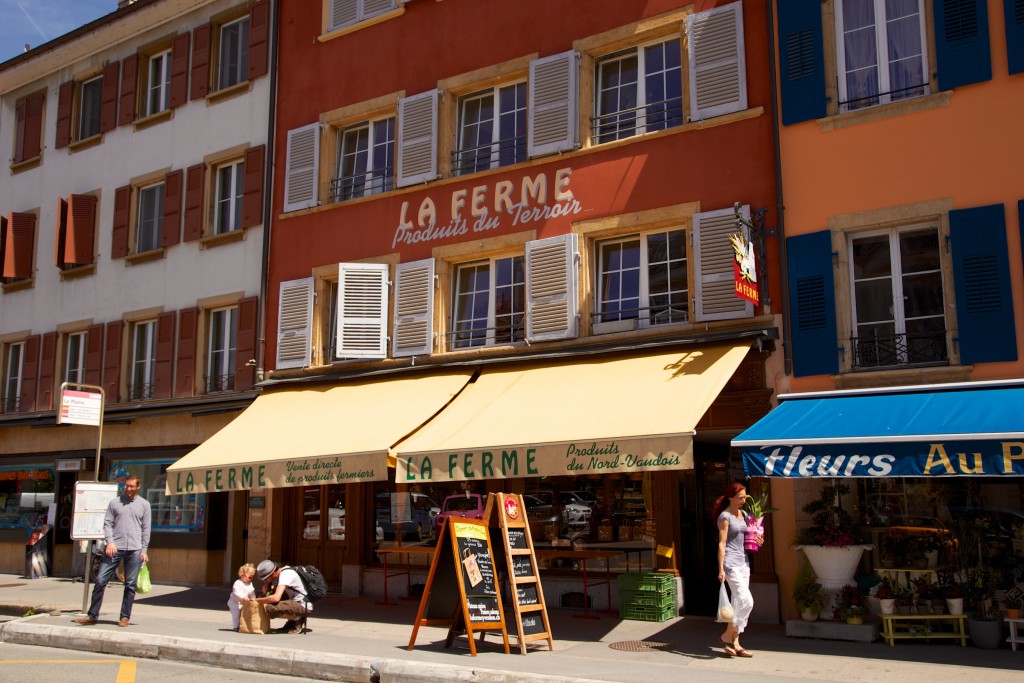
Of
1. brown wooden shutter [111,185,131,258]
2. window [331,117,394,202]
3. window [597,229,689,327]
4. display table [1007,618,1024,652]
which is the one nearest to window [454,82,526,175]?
window [331,117,394,202]

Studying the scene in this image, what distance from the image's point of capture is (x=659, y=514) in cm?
1285

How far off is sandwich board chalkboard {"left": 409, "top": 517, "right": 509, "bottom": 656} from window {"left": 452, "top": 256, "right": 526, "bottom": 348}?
508 centimetres

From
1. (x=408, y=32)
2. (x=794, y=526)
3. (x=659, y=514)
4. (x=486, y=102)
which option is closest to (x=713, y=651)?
(x=794, y=526)

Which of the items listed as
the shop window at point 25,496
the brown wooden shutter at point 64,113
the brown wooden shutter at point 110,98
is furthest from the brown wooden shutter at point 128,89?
the shop window at point 25,496

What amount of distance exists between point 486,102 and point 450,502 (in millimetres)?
6320

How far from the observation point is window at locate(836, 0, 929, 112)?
11.6 meters

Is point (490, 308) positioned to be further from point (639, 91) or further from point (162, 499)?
point (162, 499)

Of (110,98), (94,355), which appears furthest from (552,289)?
(110,98)

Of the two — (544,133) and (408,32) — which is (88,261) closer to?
(408,32)

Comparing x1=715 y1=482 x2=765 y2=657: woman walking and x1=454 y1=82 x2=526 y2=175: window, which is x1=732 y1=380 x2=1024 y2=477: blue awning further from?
x1=454 y1=82 x2=526 y2=175: window

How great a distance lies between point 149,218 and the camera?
65.3 feet

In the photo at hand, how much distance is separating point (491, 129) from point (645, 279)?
3810 mm

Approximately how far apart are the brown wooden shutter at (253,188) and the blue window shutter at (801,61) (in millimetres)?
9646

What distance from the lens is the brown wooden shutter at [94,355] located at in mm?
19688
